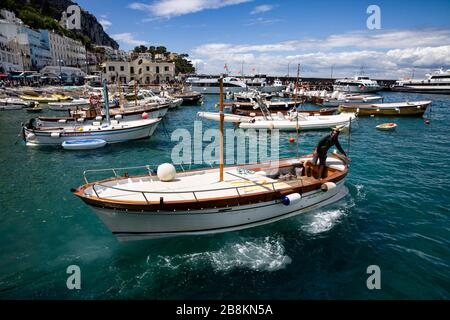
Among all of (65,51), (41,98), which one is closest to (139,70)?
(65,51)

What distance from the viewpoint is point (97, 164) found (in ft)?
72.8

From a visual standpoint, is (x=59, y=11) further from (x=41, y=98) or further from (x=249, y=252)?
(x=249, y=252)

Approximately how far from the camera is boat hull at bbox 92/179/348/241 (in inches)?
416

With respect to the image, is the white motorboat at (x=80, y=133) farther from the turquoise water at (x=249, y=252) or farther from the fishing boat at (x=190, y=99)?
the fishing boat at (x=190, y=99)

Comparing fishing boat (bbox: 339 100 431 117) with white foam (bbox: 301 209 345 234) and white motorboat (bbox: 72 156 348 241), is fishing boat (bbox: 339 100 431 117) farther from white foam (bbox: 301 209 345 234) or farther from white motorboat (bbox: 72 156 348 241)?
white motorboat (bbox: 72 156 348 241)

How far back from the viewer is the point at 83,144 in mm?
25875

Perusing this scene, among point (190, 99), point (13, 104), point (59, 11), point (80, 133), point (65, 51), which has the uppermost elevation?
point (59, 11)

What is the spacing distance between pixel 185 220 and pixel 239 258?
2563mm

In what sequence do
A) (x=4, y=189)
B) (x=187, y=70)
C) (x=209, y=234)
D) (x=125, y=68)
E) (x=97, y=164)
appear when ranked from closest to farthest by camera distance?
1. (x=209, y=234)
2. (x=4, y=189)
3. (x=97, y=164)
4. (x=125, y=68)
5. (x=187, y=70)

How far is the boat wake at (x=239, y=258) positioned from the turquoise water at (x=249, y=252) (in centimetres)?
4

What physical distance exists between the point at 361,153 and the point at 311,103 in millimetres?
48731

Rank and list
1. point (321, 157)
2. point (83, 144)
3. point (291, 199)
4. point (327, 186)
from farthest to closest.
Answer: point (83, 144) → point (321, 157) → point (327, 186) → point (291, 199)
